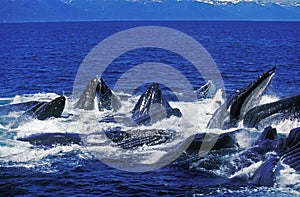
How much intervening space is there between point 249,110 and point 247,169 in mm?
6069

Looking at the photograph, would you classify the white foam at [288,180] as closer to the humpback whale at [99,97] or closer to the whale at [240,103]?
the whale at [240,103]

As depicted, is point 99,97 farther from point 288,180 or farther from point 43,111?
point 288,180

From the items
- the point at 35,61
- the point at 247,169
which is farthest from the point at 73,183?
the point at 35,61

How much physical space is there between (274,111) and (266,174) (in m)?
6.84

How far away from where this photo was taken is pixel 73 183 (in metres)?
19.1

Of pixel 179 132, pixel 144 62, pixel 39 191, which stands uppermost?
pixel 144 62

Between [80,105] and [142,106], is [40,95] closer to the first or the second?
[80,105]

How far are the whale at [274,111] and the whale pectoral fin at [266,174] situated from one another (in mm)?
6010

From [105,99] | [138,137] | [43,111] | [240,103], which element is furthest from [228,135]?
[105,99]

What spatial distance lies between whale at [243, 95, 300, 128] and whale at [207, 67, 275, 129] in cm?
37

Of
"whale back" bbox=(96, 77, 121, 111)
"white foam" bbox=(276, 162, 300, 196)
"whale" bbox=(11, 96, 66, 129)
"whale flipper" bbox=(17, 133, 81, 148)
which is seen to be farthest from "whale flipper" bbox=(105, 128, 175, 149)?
"whale back" bbox=(96, 77, 121, 111)

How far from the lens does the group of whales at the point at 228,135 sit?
1911 cm

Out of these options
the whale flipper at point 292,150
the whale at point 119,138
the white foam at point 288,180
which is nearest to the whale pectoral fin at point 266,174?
the white foam at point 288,180

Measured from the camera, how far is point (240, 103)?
79.5ft
